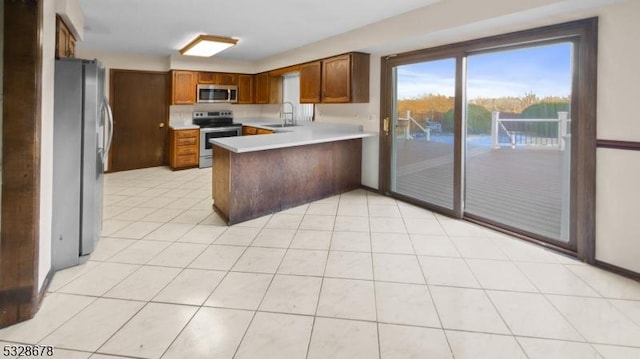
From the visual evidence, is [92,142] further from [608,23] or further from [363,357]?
[608,23]

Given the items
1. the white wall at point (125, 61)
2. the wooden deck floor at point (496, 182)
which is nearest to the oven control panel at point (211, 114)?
the white wall at point (125, 61)

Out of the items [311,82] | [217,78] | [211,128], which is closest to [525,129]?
[311,82]

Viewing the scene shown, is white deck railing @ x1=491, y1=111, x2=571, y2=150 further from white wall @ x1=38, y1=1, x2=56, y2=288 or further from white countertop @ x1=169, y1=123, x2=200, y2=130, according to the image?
white countertop @ x1=169, y1=123, x2=200, y2=130

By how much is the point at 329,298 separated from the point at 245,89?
615 centimetres

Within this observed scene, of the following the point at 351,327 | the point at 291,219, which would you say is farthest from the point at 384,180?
the point at 351,327

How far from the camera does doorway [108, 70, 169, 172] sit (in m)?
6.46

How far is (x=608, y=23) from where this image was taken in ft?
8.43

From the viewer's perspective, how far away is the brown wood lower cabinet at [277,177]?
3.72 meters

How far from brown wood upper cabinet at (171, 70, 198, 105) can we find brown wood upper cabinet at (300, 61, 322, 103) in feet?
7.98

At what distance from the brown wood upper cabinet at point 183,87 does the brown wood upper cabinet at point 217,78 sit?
14 cm

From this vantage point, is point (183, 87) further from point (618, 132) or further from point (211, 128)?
point (618, 132)

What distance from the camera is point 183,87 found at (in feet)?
22.0

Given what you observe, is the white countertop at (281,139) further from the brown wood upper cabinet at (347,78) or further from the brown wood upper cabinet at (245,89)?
the brown wood upper cabinet at (245,89)

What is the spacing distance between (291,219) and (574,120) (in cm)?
279
